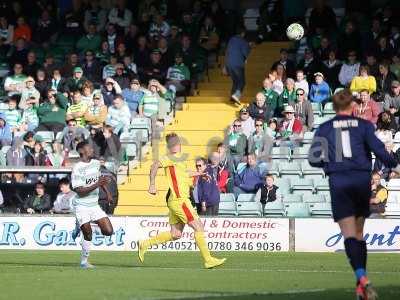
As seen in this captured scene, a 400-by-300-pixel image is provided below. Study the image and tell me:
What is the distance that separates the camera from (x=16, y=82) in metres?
31.8

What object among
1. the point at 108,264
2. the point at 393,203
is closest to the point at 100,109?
the point at 393,203

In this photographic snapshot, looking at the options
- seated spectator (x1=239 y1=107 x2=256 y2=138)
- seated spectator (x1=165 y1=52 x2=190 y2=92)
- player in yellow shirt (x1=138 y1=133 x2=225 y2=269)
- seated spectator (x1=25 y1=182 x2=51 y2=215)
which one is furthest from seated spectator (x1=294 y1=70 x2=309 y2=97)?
player in yellow shirt (x1=138 y1=133 x2=225 y2=269)

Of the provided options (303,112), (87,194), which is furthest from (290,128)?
(87,194)

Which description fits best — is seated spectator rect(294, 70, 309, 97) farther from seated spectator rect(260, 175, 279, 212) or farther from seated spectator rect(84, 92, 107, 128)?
seated spectator rect(84, 92, 107, 128)

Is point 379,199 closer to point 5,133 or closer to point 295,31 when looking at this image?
point 295,31

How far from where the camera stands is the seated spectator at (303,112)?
91.8 ft

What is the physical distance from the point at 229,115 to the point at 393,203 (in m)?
6.43

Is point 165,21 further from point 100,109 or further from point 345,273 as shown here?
point 345,273

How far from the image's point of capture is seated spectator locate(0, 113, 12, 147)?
29516 millimetres

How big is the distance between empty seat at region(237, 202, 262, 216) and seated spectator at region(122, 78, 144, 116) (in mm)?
4867

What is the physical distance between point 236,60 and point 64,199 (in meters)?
6.02

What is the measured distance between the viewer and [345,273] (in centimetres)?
1791

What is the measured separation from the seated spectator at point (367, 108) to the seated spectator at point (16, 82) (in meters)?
9.11

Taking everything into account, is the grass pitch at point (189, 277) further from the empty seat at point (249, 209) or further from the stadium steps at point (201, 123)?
the stadium steps at point (201, 123)
